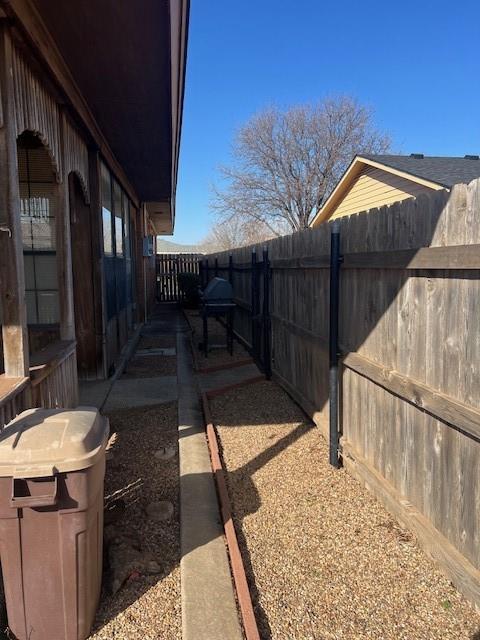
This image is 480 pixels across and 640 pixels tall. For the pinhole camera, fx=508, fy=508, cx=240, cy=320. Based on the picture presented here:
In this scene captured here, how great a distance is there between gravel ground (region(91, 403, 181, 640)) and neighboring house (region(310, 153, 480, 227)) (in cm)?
1010

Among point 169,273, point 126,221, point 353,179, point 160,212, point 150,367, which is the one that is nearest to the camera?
point 150,367

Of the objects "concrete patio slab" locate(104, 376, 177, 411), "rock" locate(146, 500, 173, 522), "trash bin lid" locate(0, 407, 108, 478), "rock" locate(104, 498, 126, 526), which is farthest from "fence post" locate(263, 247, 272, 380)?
"trash bin lid" locate(0, 407, 108, 478)

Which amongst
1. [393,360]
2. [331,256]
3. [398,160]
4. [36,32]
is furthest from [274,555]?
[398,160]

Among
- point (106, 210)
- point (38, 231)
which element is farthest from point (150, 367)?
point (38, 231)

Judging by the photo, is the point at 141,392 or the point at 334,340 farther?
the point at 141,392

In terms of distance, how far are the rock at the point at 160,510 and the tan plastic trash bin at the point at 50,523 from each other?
1105 mm

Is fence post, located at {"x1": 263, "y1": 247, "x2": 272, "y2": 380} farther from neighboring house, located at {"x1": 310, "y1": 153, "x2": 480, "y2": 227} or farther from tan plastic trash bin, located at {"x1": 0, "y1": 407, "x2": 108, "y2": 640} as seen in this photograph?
neighboring house, located at {"x1": 310, "y1": 153, "x2": 480, "y2": 227}

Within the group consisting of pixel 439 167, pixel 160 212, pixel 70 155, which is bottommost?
pixel 70 155

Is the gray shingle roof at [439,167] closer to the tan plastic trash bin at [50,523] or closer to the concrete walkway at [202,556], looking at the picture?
the concrete walkway at [202,556]

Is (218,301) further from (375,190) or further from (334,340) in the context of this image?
(375,190)

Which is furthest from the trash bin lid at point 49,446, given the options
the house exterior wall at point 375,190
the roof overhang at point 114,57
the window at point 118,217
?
the house exterior wall at point 375,190

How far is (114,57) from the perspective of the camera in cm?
466

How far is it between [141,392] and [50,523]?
4.78m

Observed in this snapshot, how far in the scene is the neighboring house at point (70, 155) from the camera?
3.53 meters
